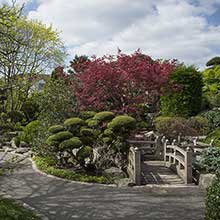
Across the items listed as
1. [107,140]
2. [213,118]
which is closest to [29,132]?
[107,140]

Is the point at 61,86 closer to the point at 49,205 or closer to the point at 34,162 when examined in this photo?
the point at 34,162

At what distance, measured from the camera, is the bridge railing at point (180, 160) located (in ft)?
27.9

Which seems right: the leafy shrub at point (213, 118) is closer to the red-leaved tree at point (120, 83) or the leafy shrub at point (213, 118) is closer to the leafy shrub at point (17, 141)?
the red-leaved tree at point (120, 83)

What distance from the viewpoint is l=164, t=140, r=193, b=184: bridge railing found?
8.52 m

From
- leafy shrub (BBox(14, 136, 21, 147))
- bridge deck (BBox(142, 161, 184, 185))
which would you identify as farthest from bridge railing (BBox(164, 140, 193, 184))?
leafy shrub (BBox(14, 136, 21, 147))

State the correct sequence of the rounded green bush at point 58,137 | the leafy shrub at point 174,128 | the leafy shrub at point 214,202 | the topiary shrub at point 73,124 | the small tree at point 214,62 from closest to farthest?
the leafy shrub at point 214,202 < the rounded green bush at point 58,137 < the topiary shrub at point 73,124 < the leafy shrub at point 174,128 < the small tree at point 214,62

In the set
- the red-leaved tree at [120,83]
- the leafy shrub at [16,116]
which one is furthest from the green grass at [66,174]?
the leafy shrub at [16,116]

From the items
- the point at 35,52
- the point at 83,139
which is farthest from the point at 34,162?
the point at 35,52

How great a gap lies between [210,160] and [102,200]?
3327 mm

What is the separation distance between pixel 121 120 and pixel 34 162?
381 centimetres

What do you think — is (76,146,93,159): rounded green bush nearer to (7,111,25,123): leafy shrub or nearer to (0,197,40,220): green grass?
(0,197,40,220): green grass

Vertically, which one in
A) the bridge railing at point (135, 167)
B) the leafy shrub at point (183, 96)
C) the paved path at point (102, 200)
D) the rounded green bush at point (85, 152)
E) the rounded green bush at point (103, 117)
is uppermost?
the leafy shrub at point (183, 96)

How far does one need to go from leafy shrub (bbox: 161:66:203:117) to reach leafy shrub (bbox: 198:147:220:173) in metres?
6.93

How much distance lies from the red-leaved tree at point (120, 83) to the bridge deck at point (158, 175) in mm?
2809
